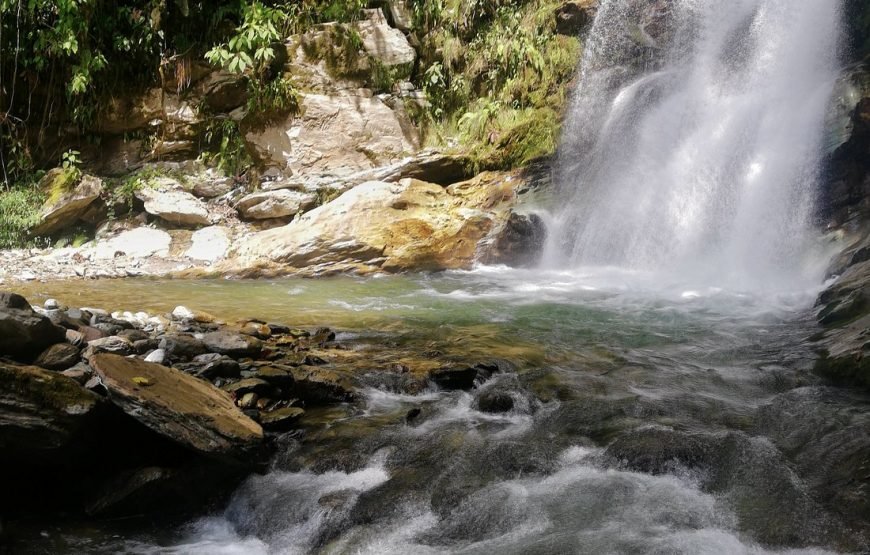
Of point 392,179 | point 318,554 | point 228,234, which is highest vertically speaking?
point 392,179

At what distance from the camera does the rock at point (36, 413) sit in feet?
9.04

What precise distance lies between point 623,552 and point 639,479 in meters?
0.64

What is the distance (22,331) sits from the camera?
350 cm

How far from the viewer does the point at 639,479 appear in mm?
3109

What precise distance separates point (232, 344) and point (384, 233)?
577cm

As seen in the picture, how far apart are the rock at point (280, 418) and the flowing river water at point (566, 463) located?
0.11 metres

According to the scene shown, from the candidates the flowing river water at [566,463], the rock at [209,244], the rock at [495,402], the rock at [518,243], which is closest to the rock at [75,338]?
the flowing river water at [566,463]

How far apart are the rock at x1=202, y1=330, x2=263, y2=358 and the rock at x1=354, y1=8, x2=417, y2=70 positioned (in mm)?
8948

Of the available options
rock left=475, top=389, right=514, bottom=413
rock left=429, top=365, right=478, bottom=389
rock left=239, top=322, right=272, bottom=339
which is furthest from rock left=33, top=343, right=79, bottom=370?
rock left=475, top=389, right=514, bottom=413

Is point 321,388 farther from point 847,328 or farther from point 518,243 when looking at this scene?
point 518,243

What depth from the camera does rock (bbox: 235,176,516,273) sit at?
32.2 feet

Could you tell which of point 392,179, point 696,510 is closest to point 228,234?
point 392,179

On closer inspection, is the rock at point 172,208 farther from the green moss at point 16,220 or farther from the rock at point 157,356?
the rock at point 157,356

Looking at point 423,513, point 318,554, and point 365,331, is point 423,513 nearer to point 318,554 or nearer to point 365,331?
point 318,554
